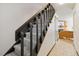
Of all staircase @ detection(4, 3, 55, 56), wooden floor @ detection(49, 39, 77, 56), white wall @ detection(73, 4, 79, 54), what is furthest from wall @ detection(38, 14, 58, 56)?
white wall @ detection(73, 4, 79, 54)

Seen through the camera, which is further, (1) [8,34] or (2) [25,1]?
(1) [8,34]

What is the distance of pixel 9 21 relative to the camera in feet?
6.47

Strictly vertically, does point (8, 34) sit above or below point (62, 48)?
above

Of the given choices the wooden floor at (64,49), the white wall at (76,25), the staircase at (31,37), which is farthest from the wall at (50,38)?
the white wall at (76,25)

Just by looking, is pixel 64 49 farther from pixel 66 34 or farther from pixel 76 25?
pixel 76 25

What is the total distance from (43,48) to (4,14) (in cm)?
93

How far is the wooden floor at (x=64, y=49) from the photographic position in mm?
1755

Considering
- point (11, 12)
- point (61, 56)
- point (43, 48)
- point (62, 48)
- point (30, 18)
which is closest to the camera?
point (61, 56)

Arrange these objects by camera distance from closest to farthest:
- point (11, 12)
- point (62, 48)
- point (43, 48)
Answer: point (62, 48)
point (11, 12)
point (43, 48)

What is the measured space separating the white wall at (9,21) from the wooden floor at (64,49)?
0.72 m

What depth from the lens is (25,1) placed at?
1.77 metres

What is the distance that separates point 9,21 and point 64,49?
39.6 inches

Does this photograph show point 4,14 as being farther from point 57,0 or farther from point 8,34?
point 57,0

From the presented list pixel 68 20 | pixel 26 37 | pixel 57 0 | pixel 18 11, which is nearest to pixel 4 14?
pixel 18 11
